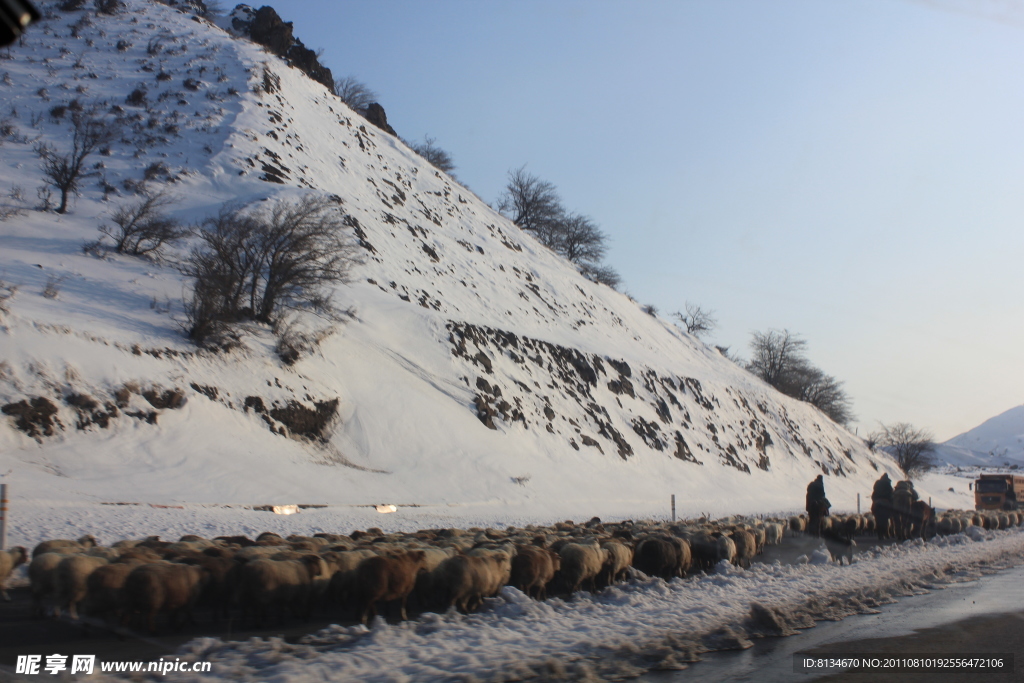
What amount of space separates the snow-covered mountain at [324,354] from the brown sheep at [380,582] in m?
10.6

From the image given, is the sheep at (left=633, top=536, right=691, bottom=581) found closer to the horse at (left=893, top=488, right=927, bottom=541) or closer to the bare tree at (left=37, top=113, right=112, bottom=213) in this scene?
the horse at (left=893, top=488, right=927, bottom=541)

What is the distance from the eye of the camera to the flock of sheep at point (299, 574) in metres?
7.95

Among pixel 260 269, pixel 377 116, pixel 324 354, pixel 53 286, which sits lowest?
pixel 324 354

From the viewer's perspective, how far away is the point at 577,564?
11164 millimetres

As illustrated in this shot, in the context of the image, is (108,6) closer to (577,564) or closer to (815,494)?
(815,494)

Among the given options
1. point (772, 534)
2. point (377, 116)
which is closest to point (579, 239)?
point (377, 116)

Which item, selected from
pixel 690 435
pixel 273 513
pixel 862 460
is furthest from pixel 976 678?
pixel 862 460

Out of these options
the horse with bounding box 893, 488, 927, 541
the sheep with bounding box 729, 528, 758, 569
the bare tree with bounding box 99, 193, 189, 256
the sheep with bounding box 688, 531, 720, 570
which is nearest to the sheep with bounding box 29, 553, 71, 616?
the sheep with bounding box 688, 531, 720, 570

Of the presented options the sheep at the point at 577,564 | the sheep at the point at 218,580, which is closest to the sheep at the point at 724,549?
the sheep at the point at 577,564

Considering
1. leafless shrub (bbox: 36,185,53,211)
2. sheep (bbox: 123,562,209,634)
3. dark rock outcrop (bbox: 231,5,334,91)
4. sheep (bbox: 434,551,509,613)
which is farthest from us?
dark rock outcrop (bbox: 231,5,334,91)

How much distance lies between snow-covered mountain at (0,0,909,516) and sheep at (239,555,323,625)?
10.0 metres

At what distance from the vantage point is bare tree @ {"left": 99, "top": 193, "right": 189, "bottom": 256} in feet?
94.5

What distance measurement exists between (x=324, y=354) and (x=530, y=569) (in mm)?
19455

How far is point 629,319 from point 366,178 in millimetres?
22268
